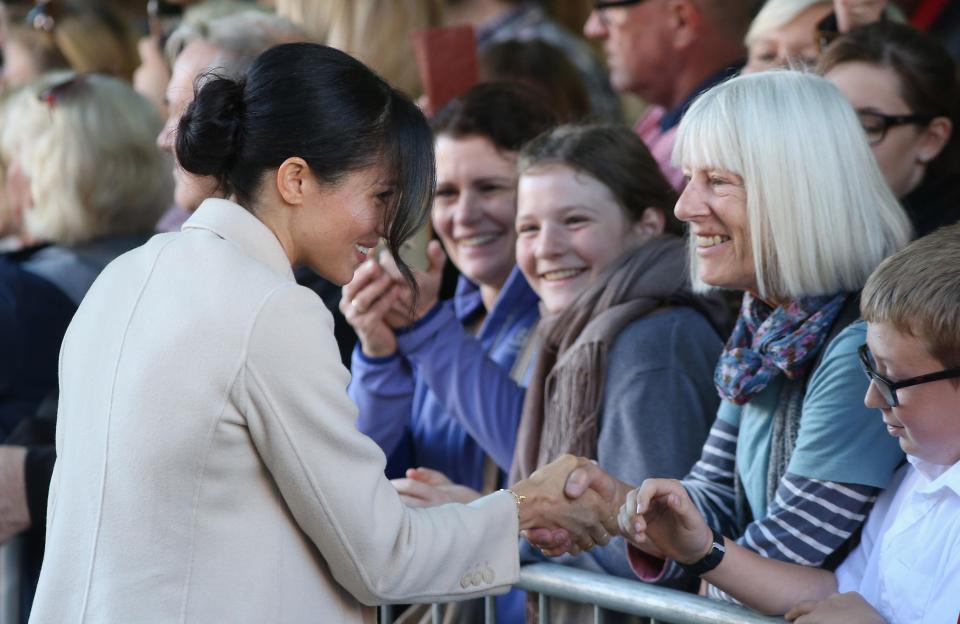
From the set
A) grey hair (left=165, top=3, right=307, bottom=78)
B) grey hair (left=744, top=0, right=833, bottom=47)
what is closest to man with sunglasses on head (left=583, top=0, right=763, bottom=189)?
grey hair (left=744, top=0, right=833, bottom=47)

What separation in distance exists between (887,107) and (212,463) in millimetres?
2216

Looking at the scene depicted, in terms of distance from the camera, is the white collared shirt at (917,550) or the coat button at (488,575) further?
the coat button at (488,575)

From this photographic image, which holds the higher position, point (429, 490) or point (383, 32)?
point (383, 32)

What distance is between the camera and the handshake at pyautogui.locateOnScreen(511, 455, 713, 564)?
2.73m

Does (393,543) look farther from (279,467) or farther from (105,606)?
(105,606)

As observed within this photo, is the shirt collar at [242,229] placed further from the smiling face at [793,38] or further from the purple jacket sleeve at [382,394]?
the smiling face at [793,38]

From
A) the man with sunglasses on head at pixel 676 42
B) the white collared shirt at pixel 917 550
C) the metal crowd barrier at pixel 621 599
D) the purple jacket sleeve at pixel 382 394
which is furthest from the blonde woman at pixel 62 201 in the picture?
the white collared shirt at pixel 917 550

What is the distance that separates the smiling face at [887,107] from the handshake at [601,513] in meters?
1.26

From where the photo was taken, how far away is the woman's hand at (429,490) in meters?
3.50

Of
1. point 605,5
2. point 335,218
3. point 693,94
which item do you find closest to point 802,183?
point 335,218

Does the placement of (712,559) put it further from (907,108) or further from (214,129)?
(907,108)

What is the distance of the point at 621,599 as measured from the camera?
289cm

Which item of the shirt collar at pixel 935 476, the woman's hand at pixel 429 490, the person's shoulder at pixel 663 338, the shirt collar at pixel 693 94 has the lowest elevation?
the woman's hand at pixel 429 490

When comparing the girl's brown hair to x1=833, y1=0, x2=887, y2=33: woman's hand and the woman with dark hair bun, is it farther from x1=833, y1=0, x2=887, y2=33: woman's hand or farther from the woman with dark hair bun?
the woman with dark hair bun
